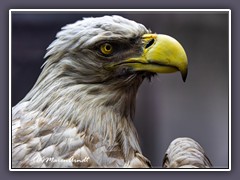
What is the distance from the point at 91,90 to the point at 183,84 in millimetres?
496

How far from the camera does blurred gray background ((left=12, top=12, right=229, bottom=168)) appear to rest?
94.0 inches

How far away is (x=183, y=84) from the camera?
2398 millimetres

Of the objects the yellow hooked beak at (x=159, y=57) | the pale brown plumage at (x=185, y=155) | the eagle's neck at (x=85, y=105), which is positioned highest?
the yellow hooked beak at (x=159, y=57)

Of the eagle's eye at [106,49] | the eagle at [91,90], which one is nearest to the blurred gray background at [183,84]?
the eagle at [91,90]

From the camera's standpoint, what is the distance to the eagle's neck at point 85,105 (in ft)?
7.19

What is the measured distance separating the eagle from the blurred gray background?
0.16 m

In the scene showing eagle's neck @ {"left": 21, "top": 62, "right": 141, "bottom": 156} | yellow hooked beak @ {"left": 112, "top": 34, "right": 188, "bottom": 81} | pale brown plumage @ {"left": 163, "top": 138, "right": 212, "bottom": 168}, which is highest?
yellow hooked beak @ {"left": 112, "top": 34, "right": 188, "bottom": 81}

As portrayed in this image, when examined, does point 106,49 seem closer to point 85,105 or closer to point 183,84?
point 85,105

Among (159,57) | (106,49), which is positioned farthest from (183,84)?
(106,49)

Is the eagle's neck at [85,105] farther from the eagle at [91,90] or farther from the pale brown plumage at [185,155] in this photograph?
the pale brown plumage at [185,155]

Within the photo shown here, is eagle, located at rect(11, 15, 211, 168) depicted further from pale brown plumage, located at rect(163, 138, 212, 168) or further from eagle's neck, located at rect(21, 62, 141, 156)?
pale brown plumage, located at rect(163, 138, 212, 168)

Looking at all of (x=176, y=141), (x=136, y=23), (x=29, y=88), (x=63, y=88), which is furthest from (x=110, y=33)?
(x=176, y=141)

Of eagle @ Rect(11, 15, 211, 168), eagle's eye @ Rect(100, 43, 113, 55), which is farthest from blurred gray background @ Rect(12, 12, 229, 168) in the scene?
eagle's eye @ Rect(100, 43, 113, 55)
